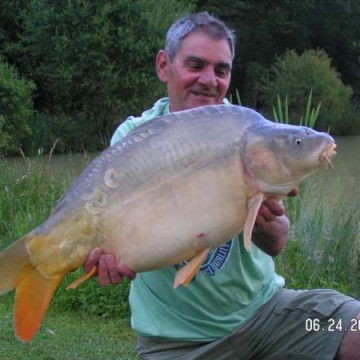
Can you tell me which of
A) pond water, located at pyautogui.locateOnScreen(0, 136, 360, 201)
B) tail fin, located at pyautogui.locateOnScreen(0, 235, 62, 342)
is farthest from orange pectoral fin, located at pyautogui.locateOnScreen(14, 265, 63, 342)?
pond water, located at pyautogui.locateOnScreen(0, 136, 360, 201)

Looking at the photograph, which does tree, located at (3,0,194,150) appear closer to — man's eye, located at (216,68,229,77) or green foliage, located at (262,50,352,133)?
green foliage, located at (262,50,352,133)

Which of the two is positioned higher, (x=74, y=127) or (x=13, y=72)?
(x=13, y=72)

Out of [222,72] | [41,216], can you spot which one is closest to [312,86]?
[41,216]

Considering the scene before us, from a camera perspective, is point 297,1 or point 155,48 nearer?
point 155,48

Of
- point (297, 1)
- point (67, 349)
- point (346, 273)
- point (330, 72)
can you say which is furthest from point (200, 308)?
point (297, 1)

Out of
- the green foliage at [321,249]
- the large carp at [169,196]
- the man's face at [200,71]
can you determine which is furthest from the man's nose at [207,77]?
the green foliage at [321,249]

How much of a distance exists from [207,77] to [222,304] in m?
0.82

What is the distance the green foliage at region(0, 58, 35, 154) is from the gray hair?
17.5m

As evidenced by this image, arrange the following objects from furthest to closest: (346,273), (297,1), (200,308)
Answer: (297,1) → (346,273) → (200,308)

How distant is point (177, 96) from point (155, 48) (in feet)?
67.2

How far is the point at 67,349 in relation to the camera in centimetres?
434

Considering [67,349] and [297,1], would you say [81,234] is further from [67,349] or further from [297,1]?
[297,1]

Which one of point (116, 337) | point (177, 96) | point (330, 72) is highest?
point (177, 96)

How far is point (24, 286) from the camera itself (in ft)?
6.95
